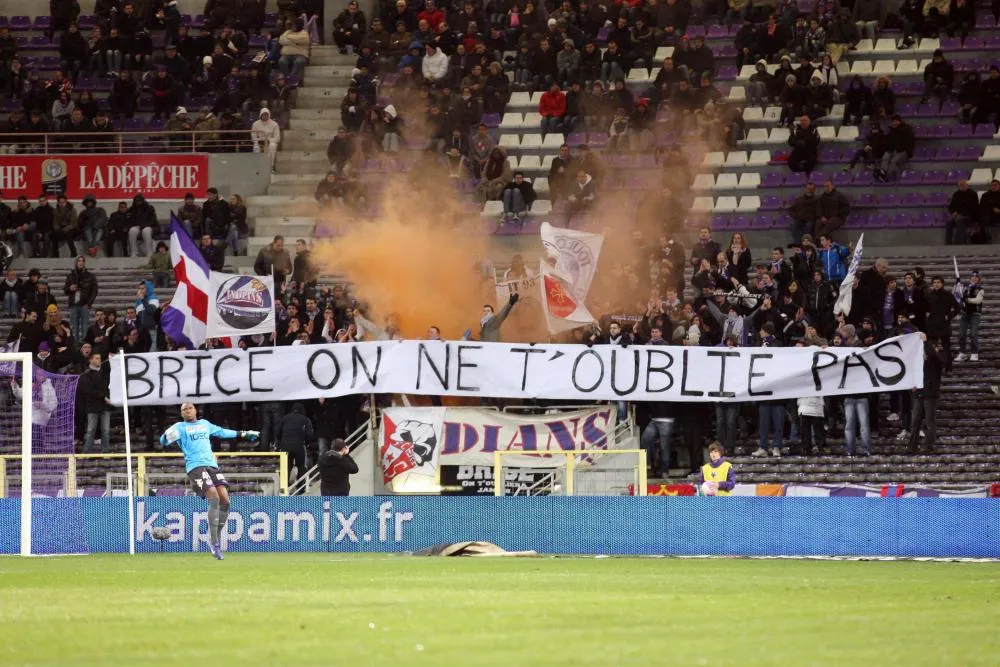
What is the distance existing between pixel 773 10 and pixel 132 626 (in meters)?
30.2

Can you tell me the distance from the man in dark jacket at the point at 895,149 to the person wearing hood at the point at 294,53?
14415 millimetres

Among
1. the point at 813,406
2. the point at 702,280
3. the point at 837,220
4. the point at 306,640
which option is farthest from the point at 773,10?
the point at 306,640


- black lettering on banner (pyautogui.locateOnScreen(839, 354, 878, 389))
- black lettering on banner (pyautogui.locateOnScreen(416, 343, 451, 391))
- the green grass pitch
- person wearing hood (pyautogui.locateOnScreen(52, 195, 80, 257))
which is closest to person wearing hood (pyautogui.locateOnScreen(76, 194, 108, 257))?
person wearing hood (pyautogui.locateOnScreen(52, 195, 80, 257))

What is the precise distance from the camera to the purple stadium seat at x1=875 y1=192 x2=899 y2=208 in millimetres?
34500

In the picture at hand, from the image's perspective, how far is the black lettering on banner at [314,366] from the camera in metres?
27.7

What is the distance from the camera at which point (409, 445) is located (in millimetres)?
27547

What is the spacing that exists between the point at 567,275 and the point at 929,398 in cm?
600

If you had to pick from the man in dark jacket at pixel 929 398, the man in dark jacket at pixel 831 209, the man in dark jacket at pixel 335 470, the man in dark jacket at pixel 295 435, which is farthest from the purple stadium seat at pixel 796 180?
the man in dark jacket at pixel 335 470

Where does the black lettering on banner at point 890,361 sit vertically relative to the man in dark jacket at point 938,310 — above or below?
below

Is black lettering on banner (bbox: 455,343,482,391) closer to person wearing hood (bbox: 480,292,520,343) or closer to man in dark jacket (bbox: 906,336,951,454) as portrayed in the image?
person wearing hood (bbox: 480,292,520,343)

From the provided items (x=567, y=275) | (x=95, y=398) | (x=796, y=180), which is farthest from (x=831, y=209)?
(x=95, y=398)

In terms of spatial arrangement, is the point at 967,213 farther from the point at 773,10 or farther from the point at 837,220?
the point at 773,10

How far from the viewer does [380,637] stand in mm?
11141

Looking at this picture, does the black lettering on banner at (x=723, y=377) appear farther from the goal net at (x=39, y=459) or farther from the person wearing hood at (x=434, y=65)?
the person wearing hood at (x=434, y=65)
